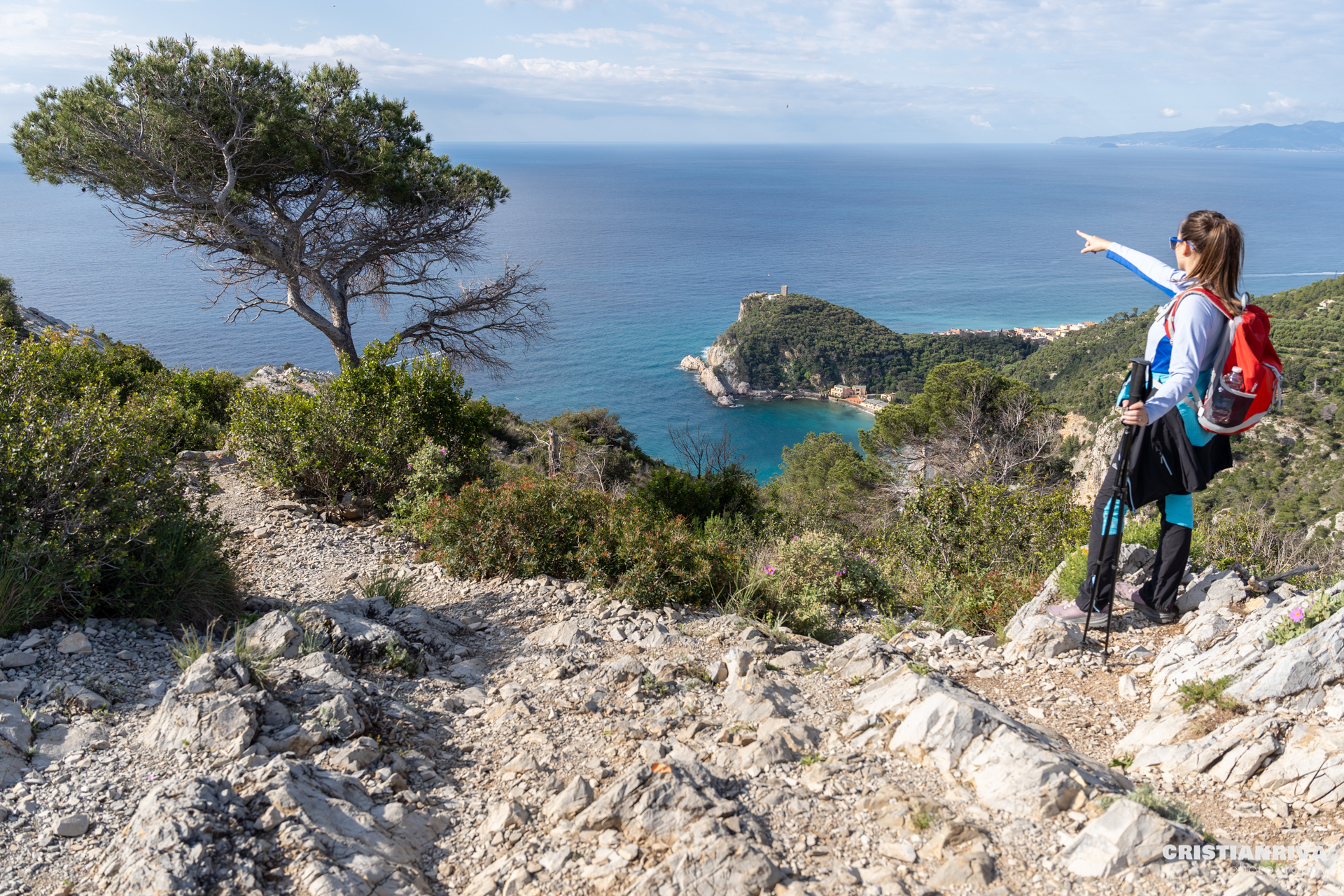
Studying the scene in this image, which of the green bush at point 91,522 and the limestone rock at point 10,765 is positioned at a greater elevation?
the green bush at point 91,522

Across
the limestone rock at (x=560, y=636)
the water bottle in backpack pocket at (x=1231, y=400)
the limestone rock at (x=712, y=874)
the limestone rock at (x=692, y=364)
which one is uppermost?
the water bottle in backpack pocket at (x=1231, y=400)

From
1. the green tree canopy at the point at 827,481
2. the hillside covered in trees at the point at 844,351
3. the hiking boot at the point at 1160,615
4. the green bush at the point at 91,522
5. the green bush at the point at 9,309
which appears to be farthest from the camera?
the hillside covered in trees at the point at 844,351

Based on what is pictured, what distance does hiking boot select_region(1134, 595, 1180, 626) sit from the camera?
4.48 metres

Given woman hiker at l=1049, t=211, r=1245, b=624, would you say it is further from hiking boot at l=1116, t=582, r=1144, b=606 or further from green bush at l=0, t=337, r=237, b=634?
green bush at l=0, t=337, r=237, b=634

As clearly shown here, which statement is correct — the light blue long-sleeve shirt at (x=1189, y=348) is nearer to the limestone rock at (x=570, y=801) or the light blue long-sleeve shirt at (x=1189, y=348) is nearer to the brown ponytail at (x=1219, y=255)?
the brown ponytail at (x=1219, y=255)

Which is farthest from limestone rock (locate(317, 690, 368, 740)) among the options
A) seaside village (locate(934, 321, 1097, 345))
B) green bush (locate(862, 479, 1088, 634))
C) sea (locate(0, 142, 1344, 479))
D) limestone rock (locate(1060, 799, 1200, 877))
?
seaside village (locate(934, 321, 1097, 345))

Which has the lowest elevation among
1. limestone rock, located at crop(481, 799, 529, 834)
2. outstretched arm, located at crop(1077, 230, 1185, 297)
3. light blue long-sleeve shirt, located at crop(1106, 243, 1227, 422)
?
limestone rock, located at crop(481, 799, 529, 834)

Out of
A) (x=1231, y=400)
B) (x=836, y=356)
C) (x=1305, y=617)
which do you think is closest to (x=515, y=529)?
(x=1231, y=400)

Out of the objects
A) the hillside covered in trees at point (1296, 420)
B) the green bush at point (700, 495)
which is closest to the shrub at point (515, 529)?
the green bush at point (700, 495)

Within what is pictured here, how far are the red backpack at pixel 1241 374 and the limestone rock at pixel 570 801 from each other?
341cm

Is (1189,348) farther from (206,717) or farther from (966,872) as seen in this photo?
(206,717)

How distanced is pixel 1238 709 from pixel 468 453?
291 inches

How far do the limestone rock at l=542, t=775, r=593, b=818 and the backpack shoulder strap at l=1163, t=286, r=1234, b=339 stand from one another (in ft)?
11.4

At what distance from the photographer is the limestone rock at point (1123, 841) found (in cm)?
242
